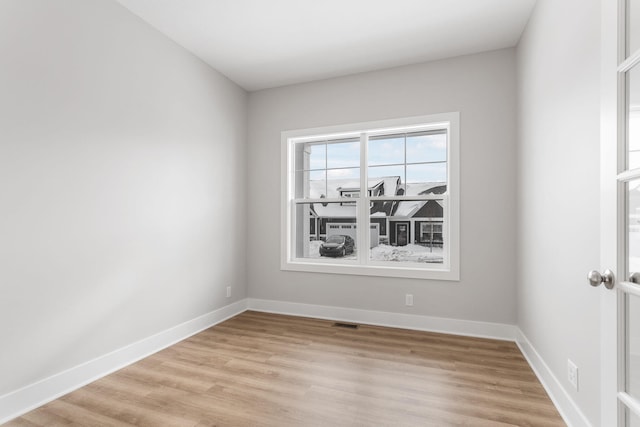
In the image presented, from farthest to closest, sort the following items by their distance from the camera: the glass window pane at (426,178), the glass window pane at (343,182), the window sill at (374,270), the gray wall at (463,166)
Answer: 1. the glass window pane at (343,182)
2. the glass window pane at (426,178)
3. the window sill at (374,270)
4. the gray wall at (463,166)

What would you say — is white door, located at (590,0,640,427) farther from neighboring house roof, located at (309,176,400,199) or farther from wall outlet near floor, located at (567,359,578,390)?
neighboring house roof, located at (309,176,400,199)

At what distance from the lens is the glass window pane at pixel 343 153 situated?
3.85 meters

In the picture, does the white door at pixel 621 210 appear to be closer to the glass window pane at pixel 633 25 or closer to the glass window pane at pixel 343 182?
the glass window pane at pixel 633 25

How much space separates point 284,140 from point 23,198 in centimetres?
261

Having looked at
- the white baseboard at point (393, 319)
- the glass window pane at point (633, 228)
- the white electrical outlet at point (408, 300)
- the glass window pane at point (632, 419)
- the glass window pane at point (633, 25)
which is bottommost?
the white baseboard at point (393, 319)

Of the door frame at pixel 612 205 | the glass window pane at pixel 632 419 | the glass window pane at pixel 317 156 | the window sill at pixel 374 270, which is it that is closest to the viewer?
the glass window pane at pixel 632 419

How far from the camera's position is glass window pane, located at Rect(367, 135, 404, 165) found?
3.64 meters

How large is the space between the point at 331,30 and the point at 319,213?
78.0 inches

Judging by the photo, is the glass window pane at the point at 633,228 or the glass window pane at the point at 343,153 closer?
the glass window pane at the point at 633,228

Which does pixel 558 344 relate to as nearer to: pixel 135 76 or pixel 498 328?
pixel 498 328

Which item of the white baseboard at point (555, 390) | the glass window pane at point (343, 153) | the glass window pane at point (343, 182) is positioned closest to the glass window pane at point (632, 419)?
the white baseboard at point (555, 390)

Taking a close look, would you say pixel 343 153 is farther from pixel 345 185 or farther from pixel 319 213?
pixel 319 213

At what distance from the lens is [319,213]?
4039mm

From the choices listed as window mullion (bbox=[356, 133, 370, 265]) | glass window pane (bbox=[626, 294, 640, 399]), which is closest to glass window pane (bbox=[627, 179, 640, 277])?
glass window pane (bbox=[626, 294, 640, 399])
